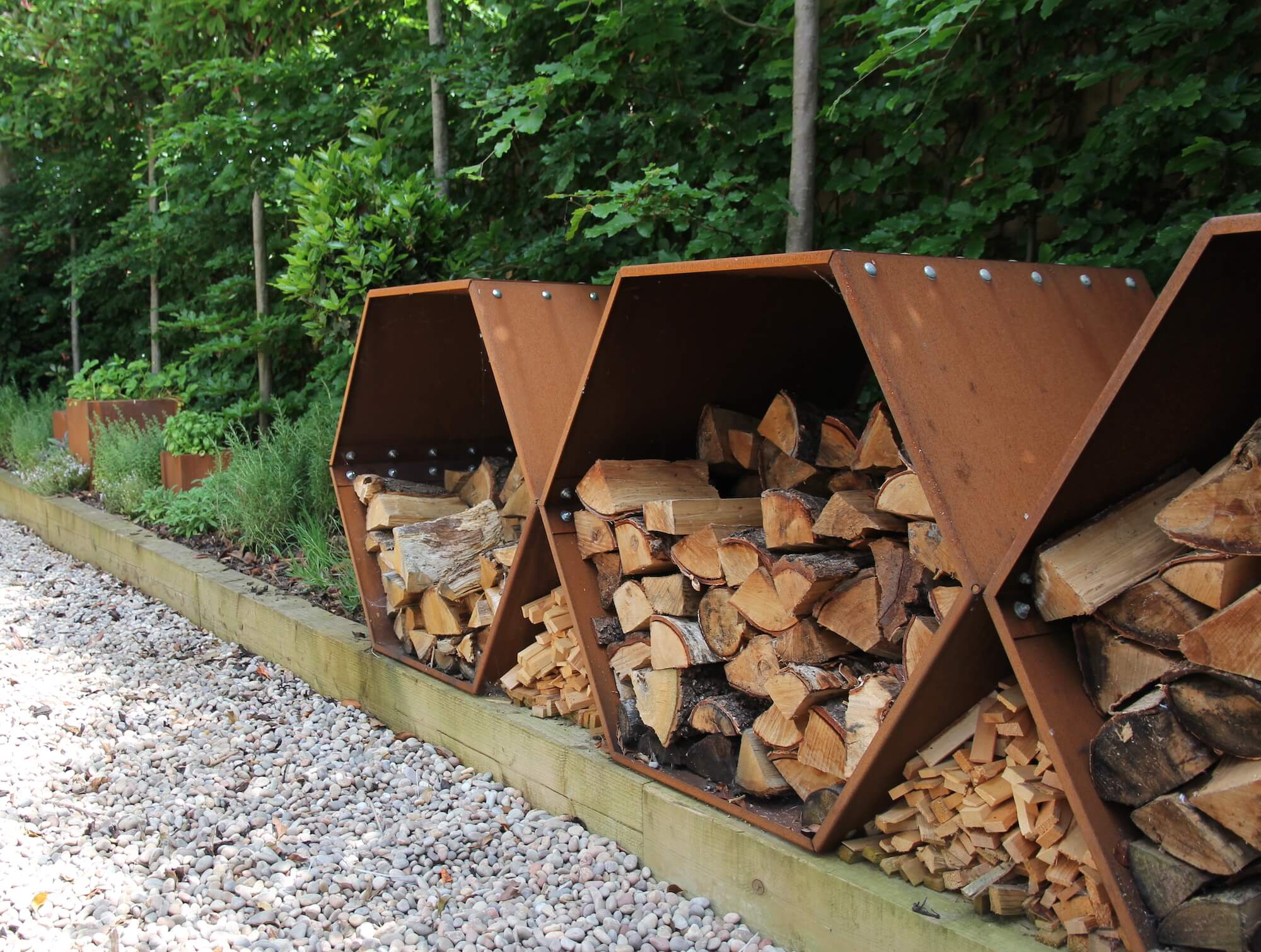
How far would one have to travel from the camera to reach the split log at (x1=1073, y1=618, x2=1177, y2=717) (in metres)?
1.67

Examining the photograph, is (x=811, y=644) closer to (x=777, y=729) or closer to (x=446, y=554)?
(x=777, y=729)

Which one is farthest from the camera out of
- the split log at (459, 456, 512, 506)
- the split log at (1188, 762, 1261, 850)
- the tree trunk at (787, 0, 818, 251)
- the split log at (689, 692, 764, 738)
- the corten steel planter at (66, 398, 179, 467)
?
the corten steel planter at (66, 398, 179, 467)

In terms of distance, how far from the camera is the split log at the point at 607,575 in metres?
2.74

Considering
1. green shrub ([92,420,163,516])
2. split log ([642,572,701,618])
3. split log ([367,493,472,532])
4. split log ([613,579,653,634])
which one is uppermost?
split log ([642,572,701,618])

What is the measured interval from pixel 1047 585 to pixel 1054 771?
1.12 feet

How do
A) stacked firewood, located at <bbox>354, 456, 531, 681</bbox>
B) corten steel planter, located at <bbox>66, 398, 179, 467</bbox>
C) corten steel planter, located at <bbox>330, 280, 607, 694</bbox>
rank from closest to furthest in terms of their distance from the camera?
corten steel planter, located at <bbox>330, 280, 607, 694</bbox>
stacked firewood, located at <bbox>354, 456, 531, 681</bbox>
corten steel planter, located at <bbox>66, 398, 179, 467</bbox>

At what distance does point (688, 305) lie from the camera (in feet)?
8.71

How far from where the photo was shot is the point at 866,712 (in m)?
2.06

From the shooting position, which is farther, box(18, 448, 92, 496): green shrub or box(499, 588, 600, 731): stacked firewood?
box(18, 448, 92, 496): green shrub

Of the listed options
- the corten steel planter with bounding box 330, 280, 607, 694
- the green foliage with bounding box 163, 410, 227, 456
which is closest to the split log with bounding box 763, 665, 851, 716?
the corten steel planter with bounding box 330, 280, 607, 694

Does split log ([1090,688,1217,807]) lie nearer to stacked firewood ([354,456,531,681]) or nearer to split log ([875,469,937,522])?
split log ([875,469,937,522])

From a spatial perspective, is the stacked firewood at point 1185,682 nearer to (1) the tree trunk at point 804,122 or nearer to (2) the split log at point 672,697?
(2) the split log at point 672,697

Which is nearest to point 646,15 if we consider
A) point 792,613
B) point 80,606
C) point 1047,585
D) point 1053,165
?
point 1053,165

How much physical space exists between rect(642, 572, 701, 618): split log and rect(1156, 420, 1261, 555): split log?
1.17m
